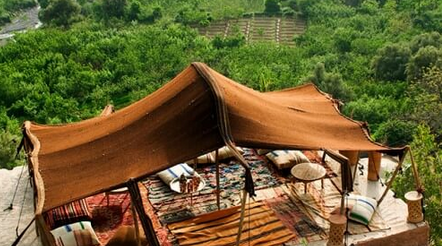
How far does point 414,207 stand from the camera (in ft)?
29.0

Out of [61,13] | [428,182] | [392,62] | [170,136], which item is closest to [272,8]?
[392,62]

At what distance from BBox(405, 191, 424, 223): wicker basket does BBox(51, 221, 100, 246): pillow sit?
15.7 ft

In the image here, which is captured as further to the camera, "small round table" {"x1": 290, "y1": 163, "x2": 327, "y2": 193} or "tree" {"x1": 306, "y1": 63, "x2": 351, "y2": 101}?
"tree" {"x1": 306, "y1": 63, "x2": 351, "y2": 101}

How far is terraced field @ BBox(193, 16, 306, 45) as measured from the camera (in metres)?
32.4

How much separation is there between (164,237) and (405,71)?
18648 millimetres

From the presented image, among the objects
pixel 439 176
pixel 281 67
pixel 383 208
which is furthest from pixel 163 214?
pixel 281 67

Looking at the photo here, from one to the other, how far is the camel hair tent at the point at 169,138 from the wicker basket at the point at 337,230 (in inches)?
20.1

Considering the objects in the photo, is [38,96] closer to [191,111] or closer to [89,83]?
[89,83]

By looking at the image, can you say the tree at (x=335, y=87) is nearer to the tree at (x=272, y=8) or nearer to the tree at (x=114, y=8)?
the tree at (x=272, y=8)

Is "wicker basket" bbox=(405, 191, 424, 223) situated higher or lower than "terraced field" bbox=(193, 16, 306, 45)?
higher

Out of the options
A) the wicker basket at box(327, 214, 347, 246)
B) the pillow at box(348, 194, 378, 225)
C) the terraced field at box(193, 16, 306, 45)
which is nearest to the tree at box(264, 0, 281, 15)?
the terraced field at box(193, 16, 306, 45)

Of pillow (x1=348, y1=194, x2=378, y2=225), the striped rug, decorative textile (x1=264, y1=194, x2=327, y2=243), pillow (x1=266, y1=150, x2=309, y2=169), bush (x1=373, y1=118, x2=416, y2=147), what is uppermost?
pillow (x1=266, y1=150, x2=309, y2=169)

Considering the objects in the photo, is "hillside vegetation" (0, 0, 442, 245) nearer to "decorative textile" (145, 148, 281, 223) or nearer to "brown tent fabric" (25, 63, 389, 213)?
"decorative textile" (145, 148, 281, 223)

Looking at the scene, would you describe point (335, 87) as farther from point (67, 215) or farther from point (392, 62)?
point (67, 215)
